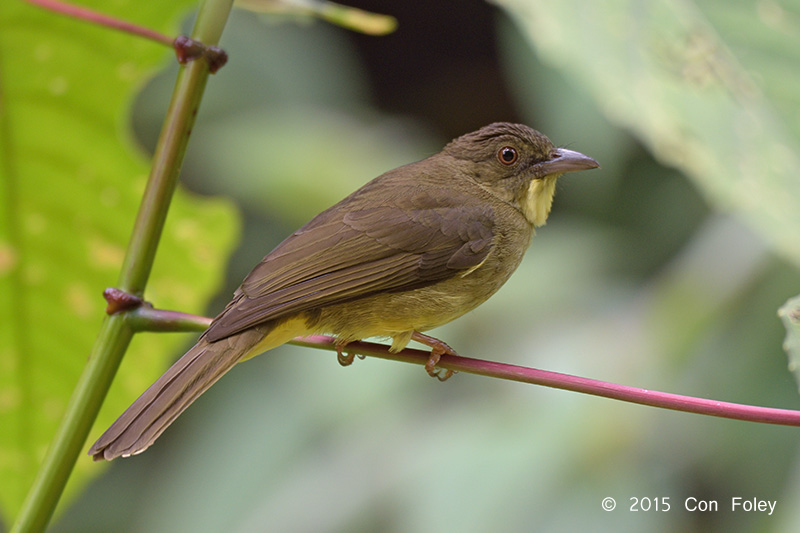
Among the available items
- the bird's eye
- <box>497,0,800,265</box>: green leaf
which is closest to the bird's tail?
<box>497,0,800,265</box>: green leaf

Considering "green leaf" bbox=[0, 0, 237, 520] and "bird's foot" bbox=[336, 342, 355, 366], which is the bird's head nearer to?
"bird's foot" bbox=[336, 342, 355, 366]

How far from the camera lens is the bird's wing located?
2.16 m

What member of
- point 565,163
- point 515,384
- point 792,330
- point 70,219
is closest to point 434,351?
point 792,330

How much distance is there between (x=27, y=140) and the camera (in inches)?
94.0

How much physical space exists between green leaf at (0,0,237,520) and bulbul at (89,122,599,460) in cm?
34

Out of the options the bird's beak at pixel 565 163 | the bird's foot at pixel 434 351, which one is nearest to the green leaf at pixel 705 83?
the bird's foot at pixel 434 351

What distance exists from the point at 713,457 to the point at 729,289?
0.74 metres

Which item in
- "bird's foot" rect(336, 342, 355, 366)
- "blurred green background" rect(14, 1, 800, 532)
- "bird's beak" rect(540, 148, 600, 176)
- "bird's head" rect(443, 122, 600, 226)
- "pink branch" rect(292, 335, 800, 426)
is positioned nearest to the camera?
"pink branch" rect(292, 335, 800, 426)

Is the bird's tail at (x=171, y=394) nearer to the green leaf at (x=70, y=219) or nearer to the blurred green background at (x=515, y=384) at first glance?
the green leaf at (x=70, y=219)

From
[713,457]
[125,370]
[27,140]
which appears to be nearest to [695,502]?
[713,457]

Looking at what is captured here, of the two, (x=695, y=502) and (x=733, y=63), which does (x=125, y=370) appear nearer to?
(x=733, y=63)

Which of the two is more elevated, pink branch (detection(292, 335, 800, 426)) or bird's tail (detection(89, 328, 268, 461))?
bird's tail (detection(89, 328, 268, 461))

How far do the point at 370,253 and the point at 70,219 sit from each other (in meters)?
0.89

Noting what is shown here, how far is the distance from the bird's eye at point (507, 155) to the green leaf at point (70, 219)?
3.08 feet
